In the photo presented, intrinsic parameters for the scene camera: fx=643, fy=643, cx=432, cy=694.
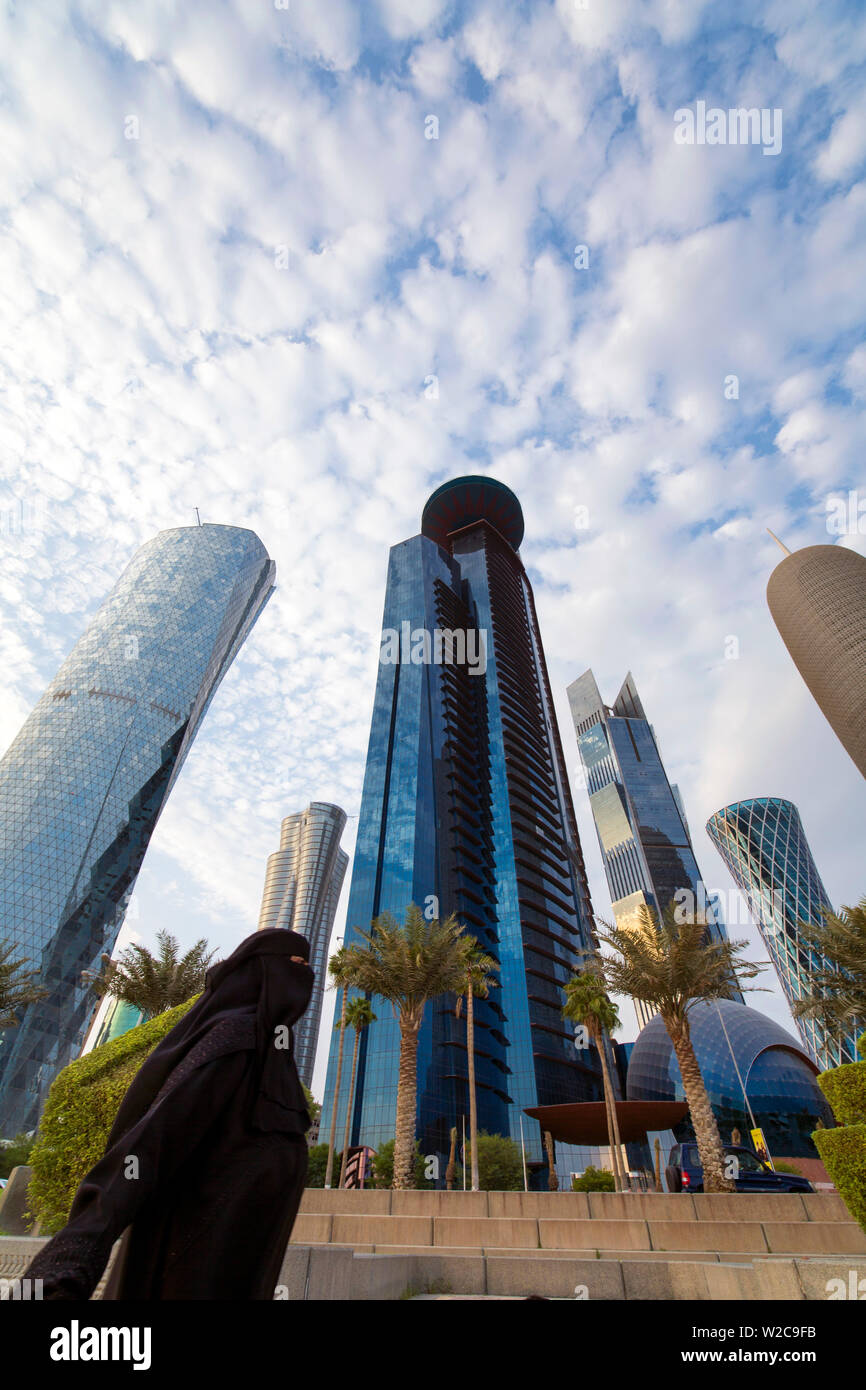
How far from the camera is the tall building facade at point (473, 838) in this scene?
65.4 m

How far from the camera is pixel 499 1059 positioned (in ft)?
235

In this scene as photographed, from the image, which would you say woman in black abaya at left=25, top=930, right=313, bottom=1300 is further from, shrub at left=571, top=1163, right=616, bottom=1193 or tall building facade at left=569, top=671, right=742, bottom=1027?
tall building facade at left=569, top=671, right=742, bottom=1027

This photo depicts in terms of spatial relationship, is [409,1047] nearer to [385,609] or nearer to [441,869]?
[441,869]

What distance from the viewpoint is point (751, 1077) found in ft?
198

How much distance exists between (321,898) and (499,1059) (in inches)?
4344

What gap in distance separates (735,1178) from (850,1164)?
1171cm

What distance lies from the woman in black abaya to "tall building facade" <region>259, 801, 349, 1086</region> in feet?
567

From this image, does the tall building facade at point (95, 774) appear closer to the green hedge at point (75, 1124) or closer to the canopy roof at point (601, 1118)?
the canopy roof at point (601, 1118)

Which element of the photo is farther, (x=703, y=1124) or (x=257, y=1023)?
(x=703, y=1124)

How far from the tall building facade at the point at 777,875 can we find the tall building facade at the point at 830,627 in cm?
3003

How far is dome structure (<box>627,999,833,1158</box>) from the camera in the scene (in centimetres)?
5753

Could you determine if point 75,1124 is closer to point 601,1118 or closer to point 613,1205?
point 613,1205

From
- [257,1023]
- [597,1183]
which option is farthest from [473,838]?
[257,1023]
